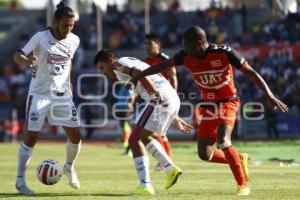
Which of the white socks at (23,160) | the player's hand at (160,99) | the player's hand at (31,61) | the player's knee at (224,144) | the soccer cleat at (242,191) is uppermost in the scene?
the player's hand at (31,61)

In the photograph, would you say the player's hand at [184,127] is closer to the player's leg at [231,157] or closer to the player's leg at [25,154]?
the player's leg at [231,157]

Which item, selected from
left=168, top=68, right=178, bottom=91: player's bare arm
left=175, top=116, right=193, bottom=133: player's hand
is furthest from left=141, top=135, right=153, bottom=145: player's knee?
left=168, top=68, right=178, bottom=91: player's bare arm

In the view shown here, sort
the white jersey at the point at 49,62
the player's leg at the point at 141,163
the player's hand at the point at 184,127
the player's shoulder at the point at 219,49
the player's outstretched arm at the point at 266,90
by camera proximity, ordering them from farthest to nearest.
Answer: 1. the player's hand at the point at 184,127
2. the white jersey at the point at 49,62
3. the player's leg at the point at 141,163
4. the player's shoulder at the point at 219,49
5. the player's outstretched arm at the point at 266,90

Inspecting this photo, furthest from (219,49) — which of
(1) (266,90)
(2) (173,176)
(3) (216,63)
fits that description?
(2) (173,176)

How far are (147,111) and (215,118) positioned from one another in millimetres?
1150

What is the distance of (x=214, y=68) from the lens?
43.4 ft

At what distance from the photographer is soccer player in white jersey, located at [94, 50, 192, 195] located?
13.6 meters

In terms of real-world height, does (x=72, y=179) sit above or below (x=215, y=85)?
below

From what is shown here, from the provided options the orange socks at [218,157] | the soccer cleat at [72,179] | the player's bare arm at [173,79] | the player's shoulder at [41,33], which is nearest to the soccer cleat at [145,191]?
the orange socks at [218,157]

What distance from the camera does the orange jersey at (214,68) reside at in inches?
515

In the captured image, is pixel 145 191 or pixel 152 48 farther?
pixel 152 48

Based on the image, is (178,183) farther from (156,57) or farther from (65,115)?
(156,57)

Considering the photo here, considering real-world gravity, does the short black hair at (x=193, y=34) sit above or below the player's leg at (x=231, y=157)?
above

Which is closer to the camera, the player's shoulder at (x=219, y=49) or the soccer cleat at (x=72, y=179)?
the player's shoulder at (x=219, y=49)
